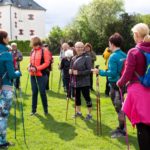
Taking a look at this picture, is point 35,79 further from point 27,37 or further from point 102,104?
point 27,37

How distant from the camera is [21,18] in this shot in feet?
335

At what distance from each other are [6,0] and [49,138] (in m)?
91.9

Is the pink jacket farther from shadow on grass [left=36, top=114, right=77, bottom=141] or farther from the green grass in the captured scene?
shadow on grass [left=36, top=114, right=77, bottom=141]

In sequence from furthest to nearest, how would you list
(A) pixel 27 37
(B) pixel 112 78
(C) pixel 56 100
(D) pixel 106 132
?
(A) pixel 27 37, (C) pixel 56 100, (D) pixel 106 132, (B) pixel 112 78

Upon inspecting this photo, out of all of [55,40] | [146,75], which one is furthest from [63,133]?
[55,40]

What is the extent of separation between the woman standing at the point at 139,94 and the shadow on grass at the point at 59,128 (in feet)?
10.1

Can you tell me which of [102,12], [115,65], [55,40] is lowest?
[55,40]

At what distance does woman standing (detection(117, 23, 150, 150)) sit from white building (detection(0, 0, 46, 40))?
92.9m

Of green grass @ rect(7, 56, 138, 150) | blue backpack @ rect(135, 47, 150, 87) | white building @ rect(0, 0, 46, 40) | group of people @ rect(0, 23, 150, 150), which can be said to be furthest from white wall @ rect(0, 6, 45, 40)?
blue backpack @ rect(135, 47, 150, 87)

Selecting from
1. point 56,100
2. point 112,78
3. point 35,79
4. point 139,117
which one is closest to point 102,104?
point 56,100

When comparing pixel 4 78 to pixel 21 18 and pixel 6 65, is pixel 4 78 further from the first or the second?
pixel 21 18

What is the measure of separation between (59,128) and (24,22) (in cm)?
9549

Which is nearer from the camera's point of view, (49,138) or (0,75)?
(0,75)

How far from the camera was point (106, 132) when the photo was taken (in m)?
9.27
